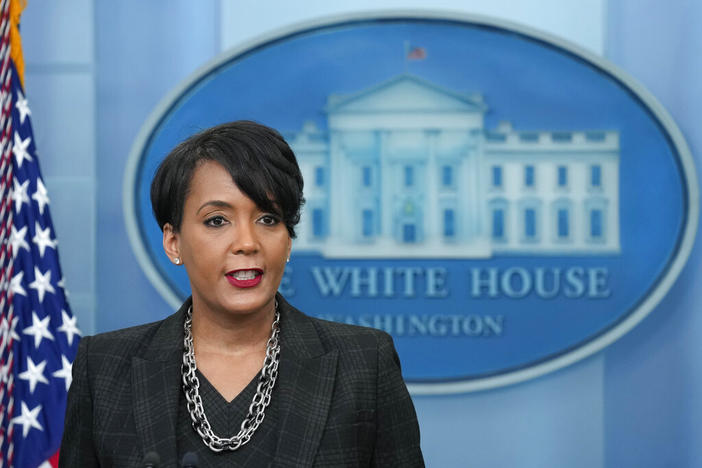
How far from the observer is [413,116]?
99.1 inches

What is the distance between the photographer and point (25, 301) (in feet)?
7.33

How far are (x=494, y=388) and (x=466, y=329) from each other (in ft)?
0.67

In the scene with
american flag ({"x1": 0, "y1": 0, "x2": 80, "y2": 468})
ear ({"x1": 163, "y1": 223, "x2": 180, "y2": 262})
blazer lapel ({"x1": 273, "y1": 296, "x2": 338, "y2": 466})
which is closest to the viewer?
blazer lapel ({"x1": 273, "y1": 296, "x2": 338, "y2": 466})

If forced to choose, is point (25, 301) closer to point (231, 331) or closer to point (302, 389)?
point (231, 331)

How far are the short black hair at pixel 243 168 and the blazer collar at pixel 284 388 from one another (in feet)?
0.55

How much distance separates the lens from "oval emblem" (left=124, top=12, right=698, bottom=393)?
8.08 feet

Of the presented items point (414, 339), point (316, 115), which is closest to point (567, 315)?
point (414, 339)

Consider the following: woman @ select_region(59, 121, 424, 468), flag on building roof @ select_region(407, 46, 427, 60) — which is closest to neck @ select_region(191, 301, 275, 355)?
woman @ select_region(59, 121, 424, 468)

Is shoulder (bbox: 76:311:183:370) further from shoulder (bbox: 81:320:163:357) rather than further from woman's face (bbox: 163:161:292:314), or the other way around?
woman's face (bbox: 163:161:292:314)

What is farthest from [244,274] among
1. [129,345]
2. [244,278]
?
[129,345]

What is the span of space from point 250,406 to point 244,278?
0.18 m

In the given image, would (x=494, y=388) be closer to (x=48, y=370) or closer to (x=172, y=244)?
(x=48, y=370)

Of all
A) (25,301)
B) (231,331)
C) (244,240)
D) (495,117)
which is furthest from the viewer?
(495,117)

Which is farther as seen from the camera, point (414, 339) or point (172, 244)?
point (414, 339)
